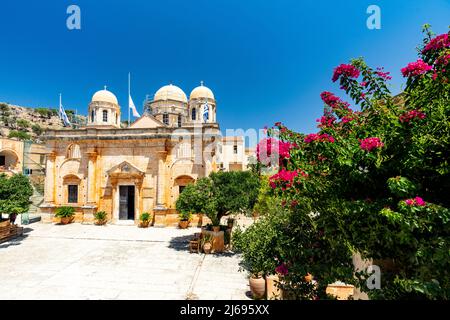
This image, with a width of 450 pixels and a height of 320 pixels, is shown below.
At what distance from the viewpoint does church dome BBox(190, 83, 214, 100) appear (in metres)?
30.3

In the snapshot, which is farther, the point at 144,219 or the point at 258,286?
the point at 144,219

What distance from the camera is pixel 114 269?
9445 millimetres

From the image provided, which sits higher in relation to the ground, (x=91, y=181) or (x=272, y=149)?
(x=272, y=149)

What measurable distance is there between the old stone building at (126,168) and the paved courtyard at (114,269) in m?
3.92

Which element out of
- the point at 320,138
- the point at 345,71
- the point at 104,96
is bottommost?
the point at 320,138

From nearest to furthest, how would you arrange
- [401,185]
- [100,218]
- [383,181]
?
[401,185], [383,181], [100,218]

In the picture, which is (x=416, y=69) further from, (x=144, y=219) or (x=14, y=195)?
→ (x=14, y=195)

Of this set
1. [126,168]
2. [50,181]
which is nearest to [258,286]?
[126,168]

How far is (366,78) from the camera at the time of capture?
4086 mm

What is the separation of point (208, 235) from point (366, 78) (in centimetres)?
1025

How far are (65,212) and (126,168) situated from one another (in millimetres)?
5909

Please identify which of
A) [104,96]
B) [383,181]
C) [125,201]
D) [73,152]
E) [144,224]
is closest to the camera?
[383,181]
